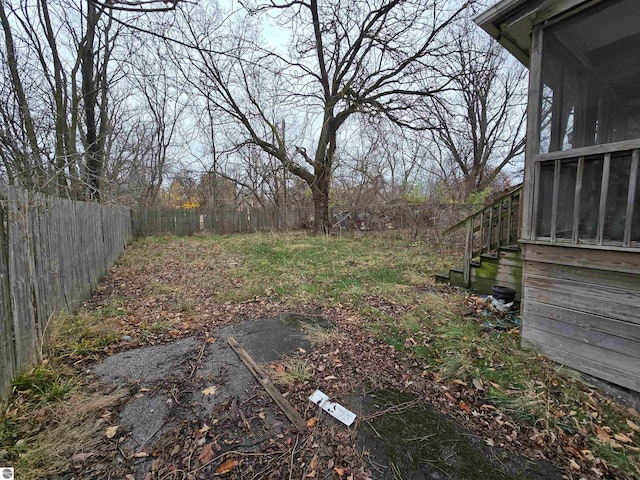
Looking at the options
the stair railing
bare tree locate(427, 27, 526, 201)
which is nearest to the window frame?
the stair railing

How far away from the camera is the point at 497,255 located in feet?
13.5

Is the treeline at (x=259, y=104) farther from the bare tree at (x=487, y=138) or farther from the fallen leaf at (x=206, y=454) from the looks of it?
the fallen leaf at (x=206, y=454)

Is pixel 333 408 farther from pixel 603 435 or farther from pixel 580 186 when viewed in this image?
pixel 580 186

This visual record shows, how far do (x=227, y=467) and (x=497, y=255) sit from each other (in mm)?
4254

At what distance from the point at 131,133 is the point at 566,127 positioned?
48.0 ft

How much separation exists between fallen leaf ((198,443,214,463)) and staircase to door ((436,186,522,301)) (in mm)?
3980

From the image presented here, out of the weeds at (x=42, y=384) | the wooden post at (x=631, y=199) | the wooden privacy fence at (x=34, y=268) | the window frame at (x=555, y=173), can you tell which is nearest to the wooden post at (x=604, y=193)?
the window frame at (x=555, y=173)

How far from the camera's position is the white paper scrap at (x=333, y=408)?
1.95 m

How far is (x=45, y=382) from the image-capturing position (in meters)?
2.14

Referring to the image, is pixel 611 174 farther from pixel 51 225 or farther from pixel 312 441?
pixel 51 225

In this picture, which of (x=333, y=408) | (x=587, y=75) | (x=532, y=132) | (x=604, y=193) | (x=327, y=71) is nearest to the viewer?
(x=333, y=408)

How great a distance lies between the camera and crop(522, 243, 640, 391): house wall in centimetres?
212

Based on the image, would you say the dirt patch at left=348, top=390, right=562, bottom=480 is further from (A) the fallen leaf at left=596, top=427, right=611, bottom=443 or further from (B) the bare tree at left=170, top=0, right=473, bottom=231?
(B) the bare tree at left=170, top=0, right=473, bottom=231

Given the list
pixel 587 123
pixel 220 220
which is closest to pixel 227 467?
pixel 587 123
